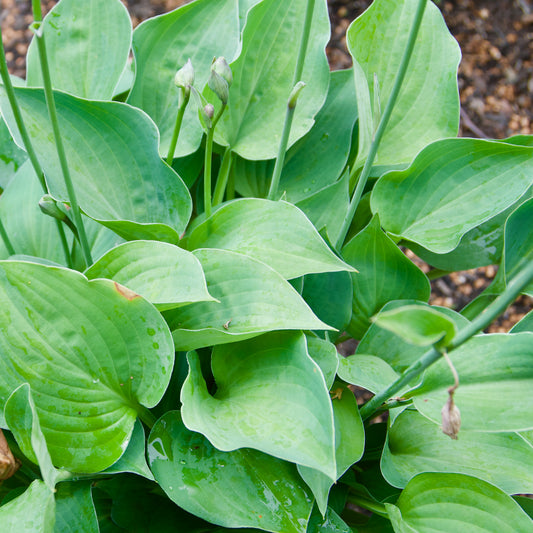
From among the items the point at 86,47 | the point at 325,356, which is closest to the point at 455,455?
the point at 325,356

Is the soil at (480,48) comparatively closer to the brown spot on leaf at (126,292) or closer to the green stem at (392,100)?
the green stem at (392,100)

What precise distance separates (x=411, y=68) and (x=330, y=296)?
361mm

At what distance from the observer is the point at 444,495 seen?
631 mm

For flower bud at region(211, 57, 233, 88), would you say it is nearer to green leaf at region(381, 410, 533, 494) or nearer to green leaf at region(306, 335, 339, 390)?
green leaf at region(306, 335, 339, 390)

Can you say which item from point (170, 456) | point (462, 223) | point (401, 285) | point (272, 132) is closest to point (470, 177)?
point (462, 223)

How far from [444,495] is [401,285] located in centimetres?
27

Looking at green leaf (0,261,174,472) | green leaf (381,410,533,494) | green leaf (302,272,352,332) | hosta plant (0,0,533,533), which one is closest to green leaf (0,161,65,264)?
hosta plant (0,0,533,533)

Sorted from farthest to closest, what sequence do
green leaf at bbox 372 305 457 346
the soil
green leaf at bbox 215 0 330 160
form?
the soil
green leaf at bbox 215 0 330 160
green leaf at bbox 372 305 457 346

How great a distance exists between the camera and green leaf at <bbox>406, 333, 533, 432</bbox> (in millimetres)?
554

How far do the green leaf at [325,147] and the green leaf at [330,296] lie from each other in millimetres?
176

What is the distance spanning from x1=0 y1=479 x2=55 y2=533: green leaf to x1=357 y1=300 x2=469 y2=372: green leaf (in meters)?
0.43

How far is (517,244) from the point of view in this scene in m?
0.78

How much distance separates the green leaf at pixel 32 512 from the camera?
51 cm

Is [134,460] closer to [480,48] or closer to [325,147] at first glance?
[325,147]
